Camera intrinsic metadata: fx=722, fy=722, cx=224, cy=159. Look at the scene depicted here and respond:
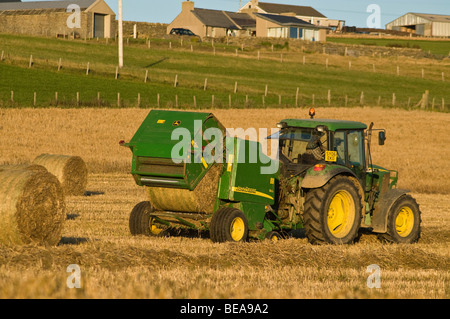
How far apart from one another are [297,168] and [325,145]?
0.63 m

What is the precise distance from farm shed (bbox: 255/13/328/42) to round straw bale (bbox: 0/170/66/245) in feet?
240

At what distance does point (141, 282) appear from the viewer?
305 inches

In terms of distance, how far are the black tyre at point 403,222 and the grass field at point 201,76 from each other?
25.3 metres

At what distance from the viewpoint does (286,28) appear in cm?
8231

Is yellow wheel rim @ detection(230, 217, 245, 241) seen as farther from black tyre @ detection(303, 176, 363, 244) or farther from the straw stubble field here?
black tyre @ detection(303, 176, 363, 244)

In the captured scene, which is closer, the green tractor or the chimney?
the green tractor

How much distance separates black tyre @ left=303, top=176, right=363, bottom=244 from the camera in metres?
11.8

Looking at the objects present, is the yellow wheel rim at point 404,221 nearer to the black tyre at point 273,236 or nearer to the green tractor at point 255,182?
the green tractor at point 255,182

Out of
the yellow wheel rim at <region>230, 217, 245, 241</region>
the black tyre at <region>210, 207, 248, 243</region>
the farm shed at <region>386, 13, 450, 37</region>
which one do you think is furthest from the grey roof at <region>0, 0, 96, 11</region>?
the farm shed at <region>386, 13, 450, 37</region>

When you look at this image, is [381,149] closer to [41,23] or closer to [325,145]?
[325,145]

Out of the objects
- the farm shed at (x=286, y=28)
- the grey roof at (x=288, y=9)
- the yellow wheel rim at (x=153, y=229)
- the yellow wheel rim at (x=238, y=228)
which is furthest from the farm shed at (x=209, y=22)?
the yellow wheel rim at (x=238, y=228)

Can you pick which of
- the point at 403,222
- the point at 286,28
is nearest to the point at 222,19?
the point at 286,28

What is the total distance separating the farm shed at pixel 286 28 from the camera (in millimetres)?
82431
